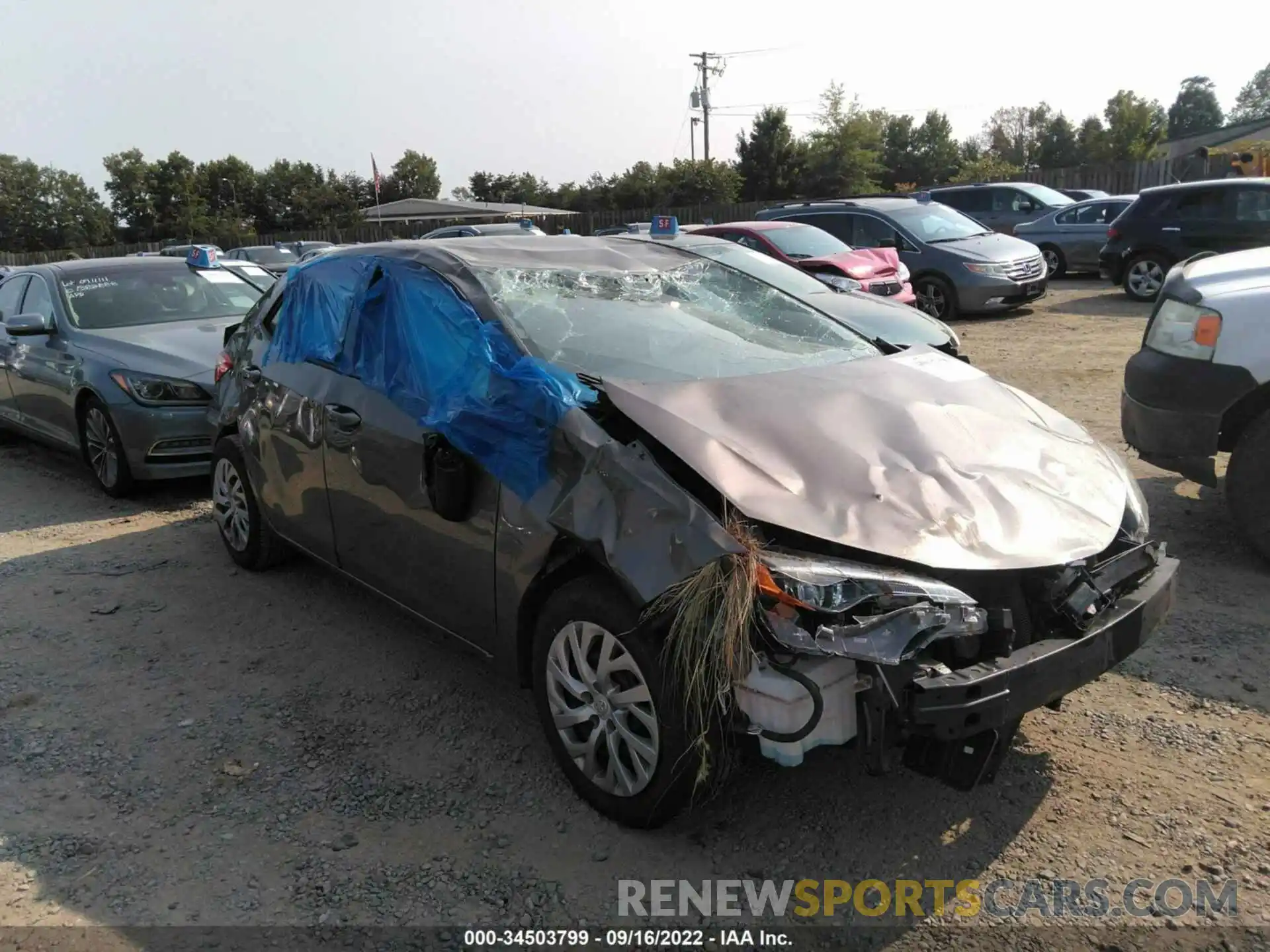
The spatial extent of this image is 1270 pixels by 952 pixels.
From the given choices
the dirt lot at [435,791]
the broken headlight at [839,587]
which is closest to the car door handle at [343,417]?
the dirt lot at [435,791]

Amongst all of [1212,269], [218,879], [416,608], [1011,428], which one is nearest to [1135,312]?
[1212,269]

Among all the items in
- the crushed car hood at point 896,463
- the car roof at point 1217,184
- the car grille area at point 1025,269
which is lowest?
the car grille area at point 1025,269

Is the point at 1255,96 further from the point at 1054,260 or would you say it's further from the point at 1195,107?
the point at 1054,260

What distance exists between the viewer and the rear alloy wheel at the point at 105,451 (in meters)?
6.86

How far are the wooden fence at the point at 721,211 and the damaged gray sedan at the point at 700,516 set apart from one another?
77.0ft

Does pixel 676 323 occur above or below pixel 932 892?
above

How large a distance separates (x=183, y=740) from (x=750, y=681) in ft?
7.77

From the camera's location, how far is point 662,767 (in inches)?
109

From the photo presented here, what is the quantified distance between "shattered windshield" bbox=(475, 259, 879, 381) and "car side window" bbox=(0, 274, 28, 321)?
6.55m

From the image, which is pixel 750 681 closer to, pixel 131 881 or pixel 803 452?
pixel 803 452

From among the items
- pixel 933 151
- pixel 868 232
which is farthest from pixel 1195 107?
pixel 868 232

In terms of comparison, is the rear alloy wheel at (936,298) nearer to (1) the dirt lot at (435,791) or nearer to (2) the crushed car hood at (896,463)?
(1) the dirt lot at (435,791)

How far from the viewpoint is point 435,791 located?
3328 mm

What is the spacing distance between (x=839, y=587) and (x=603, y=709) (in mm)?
845
